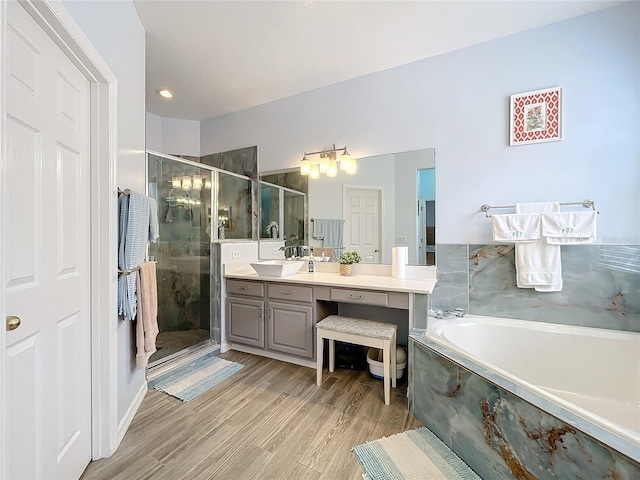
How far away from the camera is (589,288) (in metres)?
1.95

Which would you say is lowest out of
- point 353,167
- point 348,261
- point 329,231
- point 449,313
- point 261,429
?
point 261,429

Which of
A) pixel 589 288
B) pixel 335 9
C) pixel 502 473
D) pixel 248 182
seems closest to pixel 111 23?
pixel 335 9

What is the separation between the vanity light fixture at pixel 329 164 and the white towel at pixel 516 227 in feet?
A: 4.33

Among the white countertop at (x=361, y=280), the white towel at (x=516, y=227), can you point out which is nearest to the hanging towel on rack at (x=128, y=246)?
the white countertop at (x=361, y=280)

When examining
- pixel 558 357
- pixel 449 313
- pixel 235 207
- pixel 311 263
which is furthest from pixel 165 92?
pixel 558 357

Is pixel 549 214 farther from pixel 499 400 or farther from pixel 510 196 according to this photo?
pixel 499 400

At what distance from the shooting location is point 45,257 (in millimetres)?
1116

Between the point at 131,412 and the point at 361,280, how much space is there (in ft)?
5.99

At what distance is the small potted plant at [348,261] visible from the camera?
2.68m

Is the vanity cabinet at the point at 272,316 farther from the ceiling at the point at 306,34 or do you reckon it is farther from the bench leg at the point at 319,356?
the ceiling at the point at 306,34

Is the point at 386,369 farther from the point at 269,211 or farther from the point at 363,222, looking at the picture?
the point at 269,211

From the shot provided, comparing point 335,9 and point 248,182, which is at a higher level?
point 335,9

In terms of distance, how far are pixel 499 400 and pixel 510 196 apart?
1.55 m

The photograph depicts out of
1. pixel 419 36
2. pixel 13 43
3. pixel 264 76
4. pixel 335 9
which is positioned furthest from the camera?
pixel 264 76
